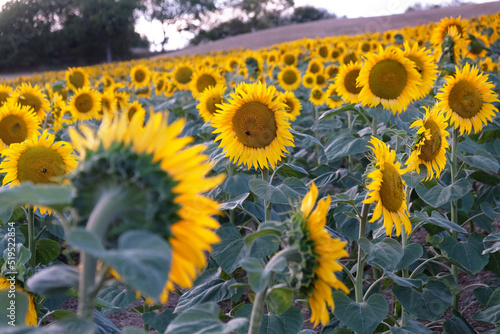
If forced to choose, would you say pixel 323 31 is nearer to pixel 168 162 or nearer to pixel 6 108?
pixel 6 108

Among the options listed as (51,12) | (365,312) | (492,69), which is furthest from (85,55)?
(365,312)

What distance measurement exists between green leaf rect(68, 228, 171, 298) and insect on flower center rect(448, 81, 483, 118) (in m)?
2.57

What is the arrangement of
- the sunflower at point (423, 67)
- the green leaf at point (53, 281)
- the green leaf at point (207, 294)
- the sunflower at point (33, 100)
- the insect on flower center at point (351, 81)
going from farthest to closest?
the sunflower at point (33, 100) < the insect on flower center at point (351, 81) < the sunflower at point (423, 67) < the green leaf at point (207, 294) < the green leaf at point (53, 281)

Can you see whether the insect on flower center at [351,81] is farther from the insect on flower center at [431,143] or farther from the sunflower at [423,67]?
the insect on flower center at [431,143]

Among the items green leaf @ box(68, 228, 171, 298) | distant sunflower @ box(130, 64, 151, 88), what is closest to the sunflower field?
green leaf @ box(68, 228, 171, 298)

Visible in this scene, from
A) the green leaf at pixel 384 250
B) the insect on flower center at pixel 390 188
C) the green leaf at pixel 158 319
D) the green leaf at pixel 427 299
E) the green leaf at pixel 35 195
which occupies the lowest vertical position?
the green leaf at pixel 158 319

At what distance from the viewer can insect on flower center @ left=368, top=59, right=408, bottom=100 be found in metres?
2.87

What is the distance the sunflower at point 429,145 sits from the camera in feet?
7.04

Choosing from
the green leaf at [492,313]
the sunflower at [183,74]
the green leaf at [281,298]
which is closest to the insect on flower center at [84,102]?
the sunflower at [183,74]

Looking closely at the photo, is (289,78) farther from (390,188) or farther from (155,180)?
(155,180)

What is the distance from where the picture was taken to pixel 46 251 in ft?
7.37

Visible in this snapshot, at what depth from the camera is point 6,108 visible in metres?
2.81

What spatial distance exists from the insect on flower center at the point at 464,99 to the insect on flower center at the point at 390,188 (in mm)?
1302

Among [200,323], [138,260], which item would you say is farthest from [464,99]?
[138,260]
